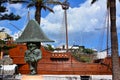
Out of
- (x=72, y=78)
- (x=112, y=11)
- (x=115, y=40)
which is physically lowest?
(x=72, y=78)

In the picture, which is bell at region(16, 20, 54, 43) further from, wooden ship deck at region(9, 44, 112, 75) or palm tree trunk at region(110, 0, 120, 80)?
wooden ship deck at region(9, 44, 112, 75)

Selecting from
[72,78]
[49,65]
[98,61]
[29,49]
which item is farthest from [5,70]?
[29,49]

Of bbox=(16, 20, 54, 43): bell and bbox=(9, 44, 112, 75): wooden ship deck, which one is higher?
bbox=(16, 20, 54, 43): bell

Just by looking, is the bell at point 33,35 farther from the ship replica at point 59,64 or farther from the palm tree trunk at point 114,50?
the ship replica at point 59,64

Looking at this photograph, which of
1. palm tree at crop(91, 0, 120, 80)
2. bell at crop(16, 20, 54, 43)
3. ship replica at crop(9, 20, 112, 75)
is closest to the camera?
bell at crop(16, 20, 54, 43)

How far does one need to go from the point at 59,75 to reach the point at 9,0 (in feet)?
40.8

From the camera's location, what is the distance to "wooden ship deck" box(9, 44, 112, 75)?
43.8 metres

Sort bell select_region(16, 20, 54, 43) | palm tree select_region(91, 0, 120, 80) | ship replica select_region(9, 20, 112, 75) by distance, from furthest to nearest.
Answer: ship replica select_region(9, 20, 112, 75) < palm tree select_region(91, 0, 120, 80) < bell select_region(16, 20, 54, 43)

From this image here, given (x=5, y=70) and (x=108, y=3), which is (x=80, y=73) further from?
(x=108, y=3)

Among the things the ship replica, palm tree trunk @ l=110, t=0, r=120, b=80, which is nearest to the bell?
palm tree trunk @ l=110, t=0, r=120, b=80

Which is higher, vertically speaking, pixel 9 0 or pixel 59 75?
pixel 9 0

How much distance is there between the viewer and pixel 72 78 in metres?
43.6

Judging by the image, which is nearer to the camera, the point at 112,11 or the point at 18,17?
the point at 112,11

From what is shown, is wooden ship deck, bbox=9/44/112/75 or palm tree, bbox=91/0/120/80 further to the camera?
wooden ship deck, bbox=9/44/112/75
